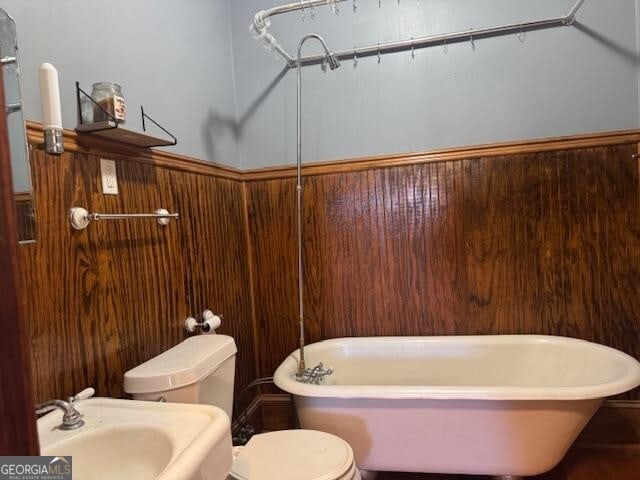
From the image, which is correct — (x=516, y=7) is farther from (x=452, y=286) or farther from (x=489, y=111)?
(x=452, y=286)

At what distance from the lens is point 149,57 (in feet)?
5.17

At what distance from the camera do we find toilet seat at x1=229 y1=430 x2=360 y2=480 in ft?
4.00

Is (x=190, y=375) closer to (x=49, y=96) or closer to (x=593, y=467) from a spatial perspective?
(x=49, y=96)

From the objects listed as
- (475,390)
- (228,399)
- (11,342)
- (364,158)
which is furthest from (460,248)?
(11,342)

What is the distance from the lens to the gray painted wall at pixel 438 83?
1.95 metres

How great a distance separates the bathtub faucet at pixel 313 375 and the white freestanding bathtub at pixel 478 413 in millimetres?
47

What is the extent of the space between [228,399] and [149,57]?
1.34 metres

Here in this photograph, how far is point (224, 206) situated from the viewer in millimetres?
2098

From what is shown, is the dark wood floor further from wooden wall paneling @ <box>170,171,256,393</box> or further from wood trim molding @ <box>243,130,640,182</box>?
wood trim molding @ <box>243,130,640,182</box>

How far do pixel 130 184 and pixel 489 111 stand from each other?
5.65ft

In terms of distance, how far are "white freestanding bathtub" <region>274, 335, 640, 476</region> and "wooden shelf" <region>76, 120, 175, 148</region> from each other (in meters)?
1.05

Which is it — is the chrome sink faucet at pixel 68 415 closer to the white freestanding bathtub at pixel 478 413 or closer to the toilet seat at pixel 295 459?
the toilet seat at pixel 295 459

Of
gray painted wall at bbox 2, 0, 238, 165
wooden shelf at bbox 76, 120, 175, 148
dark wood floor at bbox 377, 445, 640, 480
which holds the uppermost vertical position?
gray painted wall at bbox 2, 0, 238, 165

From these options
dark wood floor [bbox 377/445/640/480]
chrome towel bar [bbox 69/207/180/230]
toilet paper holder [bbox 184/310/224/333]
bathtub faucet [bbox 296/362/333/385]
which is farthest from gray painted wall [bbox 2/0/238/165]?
dark wood floor [bbox 377/445/640/480]
